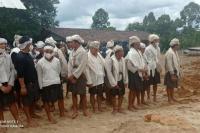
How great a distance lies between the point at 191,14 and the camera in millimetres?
60281

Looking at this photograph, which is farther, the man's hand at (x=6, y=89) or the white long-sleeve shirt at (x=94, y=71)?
the white long-sleeve shirt at (x=94, y=71)

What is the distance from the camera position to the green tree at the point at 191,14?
59844mm

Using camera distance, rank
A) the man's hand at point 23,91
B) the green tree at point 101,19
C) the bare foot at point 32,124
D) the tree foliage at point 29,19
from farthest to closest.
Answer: the green tree at point 101,19
the tree foliage at point 29,19
the bare foot at point 32,124
the man's hand at point 23,91

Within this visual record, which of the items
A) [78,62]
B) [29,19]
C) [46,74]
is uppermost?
[29,19]

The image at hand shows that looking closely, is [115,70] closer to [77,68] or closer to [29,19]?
[77,68]

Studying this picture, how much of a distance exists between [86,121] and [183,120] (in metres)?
1.97

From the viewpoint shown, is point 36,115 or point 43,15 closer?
point 36,115

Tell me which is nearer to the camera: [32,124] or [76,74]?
[32,124]

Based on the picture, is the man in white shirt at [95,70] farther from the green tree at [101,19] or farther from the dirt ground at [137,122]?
the green tree at [101,19]

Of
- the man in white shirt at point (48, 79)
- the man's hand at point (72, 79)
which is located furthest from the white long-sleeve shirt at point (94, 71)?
the man in white shirt at point (48, 79)

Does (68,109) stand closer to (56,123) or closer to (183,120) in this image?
(56,123)

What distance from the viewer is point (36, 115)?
852 cm

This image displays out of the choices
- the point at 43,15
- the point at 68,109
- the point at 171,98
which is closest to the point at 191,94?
the point at 171,98

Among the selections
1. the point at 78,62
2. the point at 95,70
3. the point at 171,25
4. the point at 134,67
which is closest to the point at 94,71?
the point at 95,70
